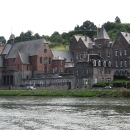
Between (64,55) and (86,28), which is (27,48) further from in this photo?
(86,28)

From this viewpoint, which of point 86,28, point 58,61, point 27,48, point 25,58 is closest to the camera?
point 25,58

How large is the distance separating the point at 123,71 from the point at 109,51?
783 cm

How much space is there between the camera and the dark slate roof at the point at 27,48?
100 metres

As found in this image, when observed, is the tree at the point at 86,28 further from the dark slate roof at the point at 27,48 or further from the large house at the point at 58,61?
the dark slate roof at the point at 27,48

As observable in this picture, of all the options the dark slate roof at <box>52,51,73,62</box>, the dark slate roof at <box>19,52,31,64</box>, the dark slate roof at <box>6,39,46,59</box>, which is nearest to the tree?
the dark slate roof at <box>52,51,73,62</box>

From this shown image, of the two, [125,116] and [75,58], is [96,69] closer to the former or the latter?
[75,58]

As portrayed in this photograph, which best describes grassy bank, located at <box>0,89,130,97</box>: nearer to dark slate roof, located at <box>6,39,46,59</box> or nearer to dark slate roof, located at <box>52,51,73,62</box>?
dark slate roof, located at <box>6,39,46,59</box>

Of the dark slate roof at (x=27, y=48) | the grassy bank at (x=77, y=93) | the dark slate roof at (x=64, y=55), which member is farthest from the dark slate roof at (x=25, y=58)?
the grassy bank at (x=77, y=93)

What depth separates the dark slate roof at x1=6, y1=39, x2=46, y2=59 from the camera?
100175 mm

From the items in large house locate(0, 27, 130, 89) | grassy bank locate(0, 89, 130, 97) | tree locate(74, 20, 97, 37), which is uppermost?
tree locate(74, 20, 97, 37)

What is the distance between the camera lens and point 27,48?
10294cm

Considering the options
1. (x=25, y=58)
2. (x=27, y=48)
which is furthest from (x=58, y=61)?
(x=27, y=48)

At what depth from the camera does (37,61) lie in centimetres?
9938

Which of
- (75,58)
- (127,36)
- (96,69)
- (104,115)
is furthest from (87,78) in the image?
(104,115)
